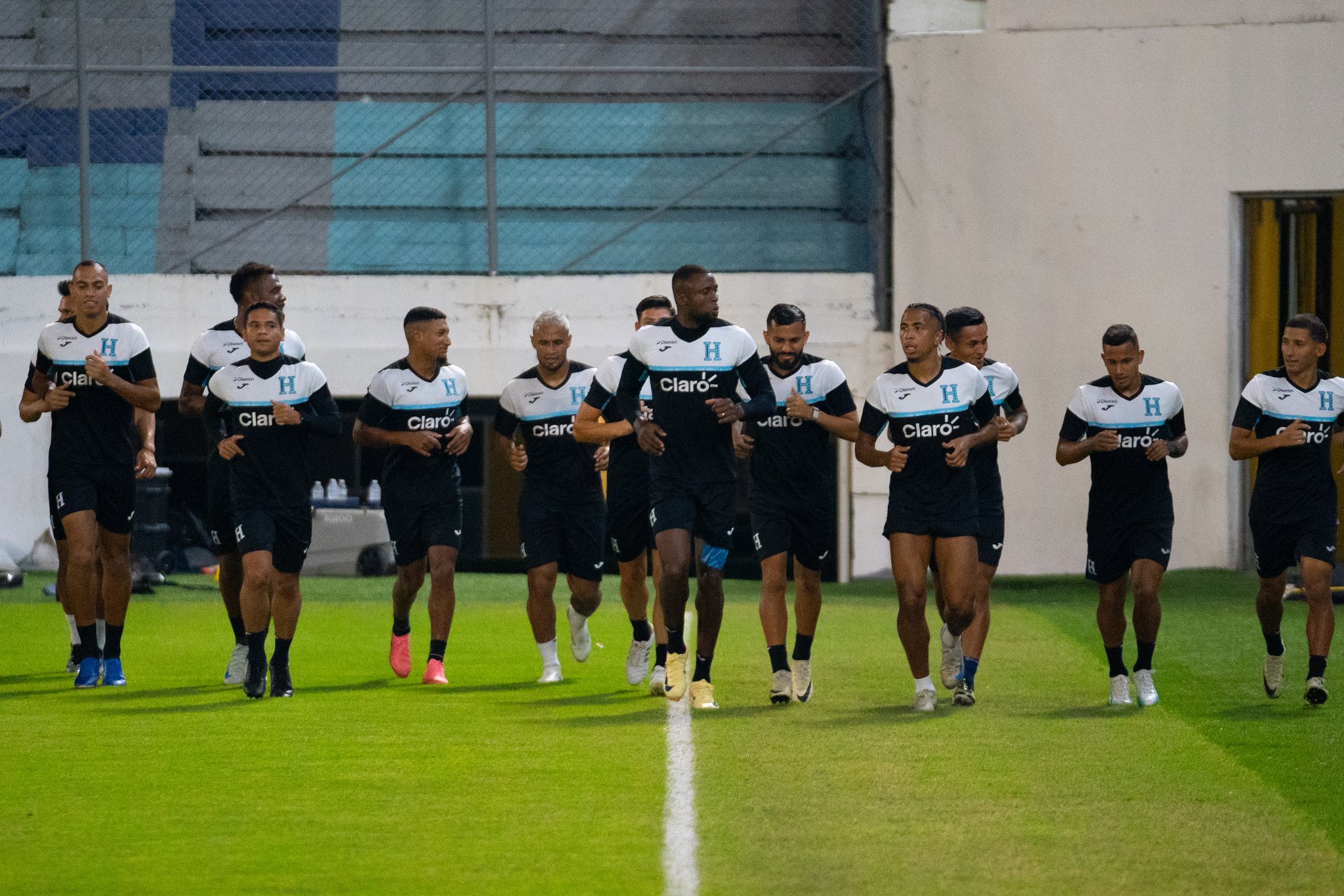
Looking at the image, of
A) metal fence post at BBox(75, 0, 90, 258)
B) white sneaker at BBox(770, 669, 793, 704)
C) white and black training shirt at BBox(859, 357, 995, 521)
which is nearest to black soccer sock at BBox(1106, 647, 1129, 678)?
white and black training shirt at BBox(859, 357, 995, 521)

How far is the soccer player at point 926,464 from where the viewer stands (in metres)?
8.30

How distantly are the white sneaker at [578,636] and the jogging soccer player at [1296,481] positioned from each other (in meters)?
3.73

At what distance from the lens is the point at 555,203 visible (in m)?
19.6

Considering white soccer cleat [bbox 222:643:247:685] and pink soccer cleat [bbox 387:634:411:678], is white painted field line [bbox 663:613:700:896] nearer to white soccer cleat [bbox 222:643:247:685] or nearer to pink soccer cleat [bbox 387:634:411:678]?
pink soccer cleat [bbox 387:634:411:678]

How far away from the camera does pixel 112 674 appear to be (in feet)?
31.2

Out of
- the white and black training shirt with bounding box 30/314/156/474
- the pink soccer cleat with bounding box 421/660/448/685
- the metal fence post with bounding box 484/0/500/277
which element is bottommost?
the pink soccer cleat with bounding box 421/660/448/685

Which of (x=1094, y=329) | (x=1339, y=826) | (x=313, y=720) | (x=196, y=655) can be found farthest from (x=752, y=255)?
(x=1339, y=826)

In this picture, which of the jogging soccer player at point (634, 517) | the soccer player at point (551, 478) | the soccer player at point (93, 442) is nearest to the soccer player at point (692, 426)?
the jogging soccer player at point (634, 517)

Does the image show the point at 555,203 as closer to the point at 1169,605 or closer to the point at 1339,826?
the point at 1169,605

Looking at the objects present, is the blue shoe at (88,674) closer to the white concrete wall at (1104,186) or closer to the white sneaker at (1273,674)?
the white sneaker at (1273,674)

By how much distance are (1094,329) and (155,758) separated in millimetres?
12836

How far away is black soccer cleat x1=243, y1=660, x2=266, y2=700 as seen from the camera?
885 centimetres

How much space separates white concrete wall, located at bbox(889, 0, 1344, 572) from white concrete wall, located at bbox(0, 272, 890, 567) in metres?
1.37

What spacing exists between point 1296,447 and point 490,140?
11.6m
